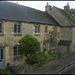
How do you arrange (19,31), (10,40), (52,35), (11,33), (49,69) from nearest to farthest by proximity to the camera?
(49,69) → (10,40) → (11,33) → (19,31) → (52,35)

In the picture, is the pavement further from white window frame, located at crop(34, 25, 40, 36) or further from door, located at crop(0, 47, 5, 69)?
white window frame, located at crop(34, 25, 40, 36)

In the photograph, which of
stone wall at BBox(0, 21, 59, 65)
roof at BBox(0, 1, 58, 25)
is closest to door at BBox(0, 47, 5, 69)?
stone wall at BBox(0, 21, 59, 65)

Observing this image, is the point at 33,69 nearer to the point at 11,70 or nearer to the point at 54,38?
the point at 11,70

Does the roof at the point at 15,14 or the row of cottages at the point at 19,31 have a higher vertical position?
the roof at the point at 15,14

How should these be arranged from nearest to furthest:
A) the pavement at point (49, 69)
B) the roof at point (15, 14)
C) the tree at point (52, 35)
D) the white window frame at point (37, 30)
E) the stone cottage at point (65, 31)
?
1. the pavement at point (49, 69)
2. the roof at point (15, 14)
3. the white window frame at point (37, 30)
4. the tree at point (52, 35)
5. the stone cottage at point (65, 31)

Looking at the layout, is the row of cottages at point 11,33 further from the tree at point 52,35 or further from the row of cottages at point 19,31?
the tree at point 52,35

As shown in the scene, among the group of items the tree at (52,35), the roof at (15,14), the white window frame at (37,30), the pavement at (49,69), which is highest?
the roof at (15,14)

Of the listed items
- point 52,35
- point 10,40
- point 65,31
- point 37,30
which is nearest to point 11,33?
point 10,40

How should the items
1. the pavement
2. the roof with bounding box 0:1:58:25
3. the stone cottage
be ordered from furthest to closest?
the stone cottage → the roof with bounding box 0:1:58:25 → the pavement

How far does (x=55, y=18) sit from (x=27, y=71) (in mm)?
15690

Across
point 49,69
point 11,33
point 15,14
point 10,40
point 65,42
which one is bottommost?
point 49,69

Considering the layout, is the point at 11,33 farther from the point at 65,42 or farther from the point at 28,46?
the point at 65,42

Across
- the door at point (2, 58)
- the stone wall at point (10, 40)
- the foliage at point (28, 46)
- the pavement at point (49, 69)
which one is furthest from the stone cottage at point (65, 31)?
the door at point (2, 58)

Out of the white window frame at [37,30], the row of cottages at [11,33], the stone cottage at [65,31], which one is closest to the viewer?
the row of cottages at [11,33]
